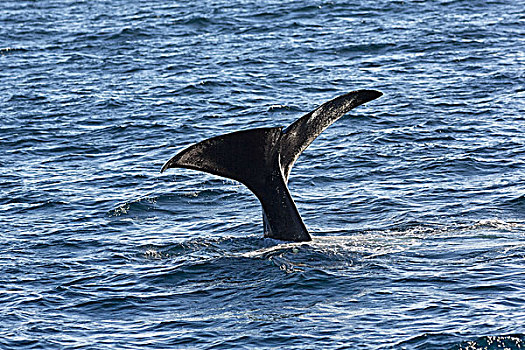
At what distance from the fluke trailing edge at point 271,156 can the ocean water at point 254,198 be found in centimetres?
53

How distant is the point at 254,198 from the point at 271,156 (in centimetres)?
411

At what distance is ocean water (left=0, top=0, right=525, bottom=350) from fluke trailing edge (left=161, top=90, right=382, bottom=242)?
1.75 feet

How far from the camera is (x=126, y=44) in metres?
29.5

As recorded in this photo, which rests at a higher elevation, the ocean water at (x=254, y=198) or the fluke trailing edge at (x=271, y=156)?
the fluke trailing edge at (x=271, y=156)

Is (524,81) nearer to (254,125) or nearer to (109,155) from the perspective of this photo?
(254,125)

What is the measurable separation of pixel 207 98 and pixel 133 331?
42.2 feet

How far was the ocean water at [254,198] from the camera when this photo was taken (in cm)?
1094

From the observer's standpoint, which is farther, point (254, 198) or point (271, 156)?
point (254, 198)

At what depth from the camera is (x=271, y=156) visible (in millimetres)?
12211

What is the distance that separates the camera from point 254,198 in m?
16.3

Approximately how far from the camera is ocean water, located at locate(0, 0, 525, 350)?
1094cm

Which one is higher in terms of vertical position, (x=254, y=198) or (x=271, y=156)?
(x=271, y=156)

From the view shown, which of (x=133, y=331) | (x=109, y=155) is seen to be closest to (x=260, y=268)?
(x=133, y=331)

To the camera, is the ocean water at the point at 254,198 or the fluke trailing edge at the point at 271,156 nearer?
the ocean water at the point at 254,198
